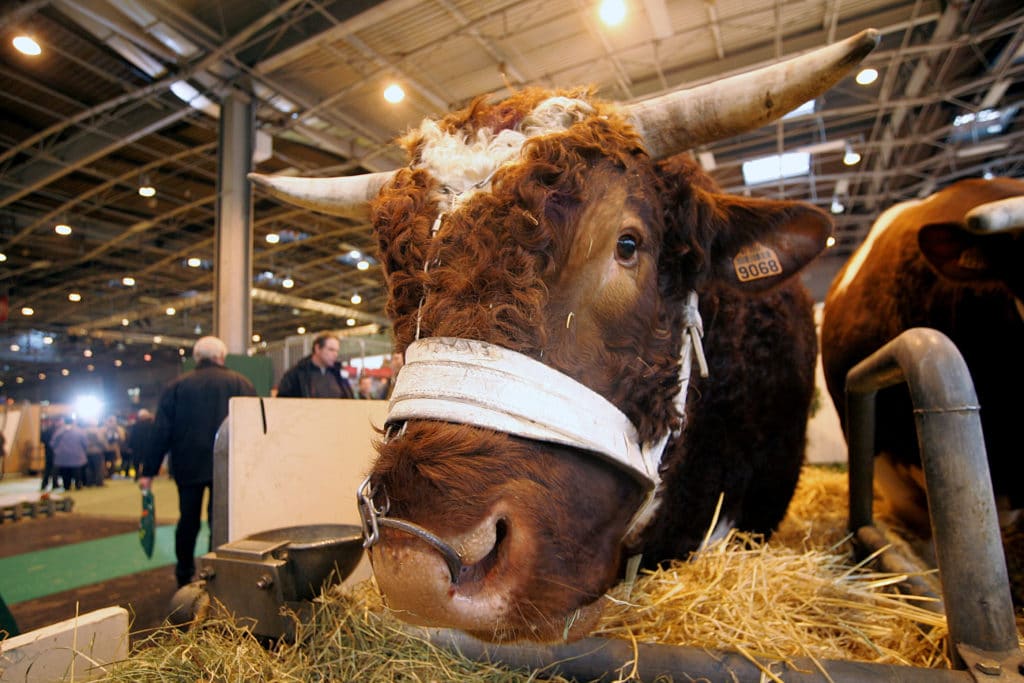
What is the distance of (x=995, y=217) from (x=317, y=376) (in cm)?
520

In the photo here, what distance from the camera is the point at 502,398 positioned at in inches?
48.2

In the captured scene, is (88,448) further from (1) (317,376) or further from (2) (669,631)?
(2) (669,631)

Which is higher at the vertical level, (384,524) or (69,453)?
(384,524)

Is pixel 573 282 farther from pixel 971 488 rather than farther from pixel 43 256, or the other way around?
pixel 43 256

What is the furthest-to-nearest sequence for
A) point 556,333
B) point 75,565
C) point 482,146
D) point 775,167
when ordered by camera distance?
point 775,167 → point 75,565 → point 482,146 → point 556,333

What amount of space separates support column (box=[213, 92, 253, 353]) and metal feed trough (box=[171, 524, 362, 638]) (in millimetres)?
7439

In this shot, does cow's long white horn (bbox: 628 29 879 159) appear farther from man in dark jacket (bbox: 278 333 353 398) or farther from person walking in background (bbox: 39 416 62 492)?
person walking in background (bbox: 39 416 62 492)

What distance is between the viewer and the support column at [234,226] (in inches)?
337

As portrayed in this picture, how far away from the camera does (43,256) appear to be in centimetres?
1249

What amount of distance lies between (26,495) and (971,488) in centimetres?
819

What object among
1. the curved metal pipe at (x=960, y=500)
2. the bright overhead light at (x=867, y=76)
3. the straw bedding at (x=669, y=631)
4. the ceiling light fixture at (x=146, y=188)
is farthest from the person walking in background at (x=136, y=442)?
the bright overhead light at (x=867, y=76)

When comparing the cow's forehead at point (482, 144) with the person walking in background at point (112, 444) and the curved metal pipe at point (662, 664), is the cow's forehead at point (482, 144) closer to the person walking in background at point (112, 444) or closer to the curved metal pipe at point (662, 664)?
the curved metal pipe at point (662, 664)

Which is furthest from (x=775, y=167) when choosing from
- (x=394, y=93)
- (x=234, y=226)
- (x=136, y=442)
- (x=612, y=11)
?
(x=136, y=442)

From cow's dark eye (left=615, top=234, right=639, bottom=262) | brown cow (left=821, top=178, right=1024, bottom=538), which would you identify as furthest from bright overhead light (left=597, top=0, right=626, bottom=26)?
cow's dark eye (left=615, top=234, right=639, bottom=262)
